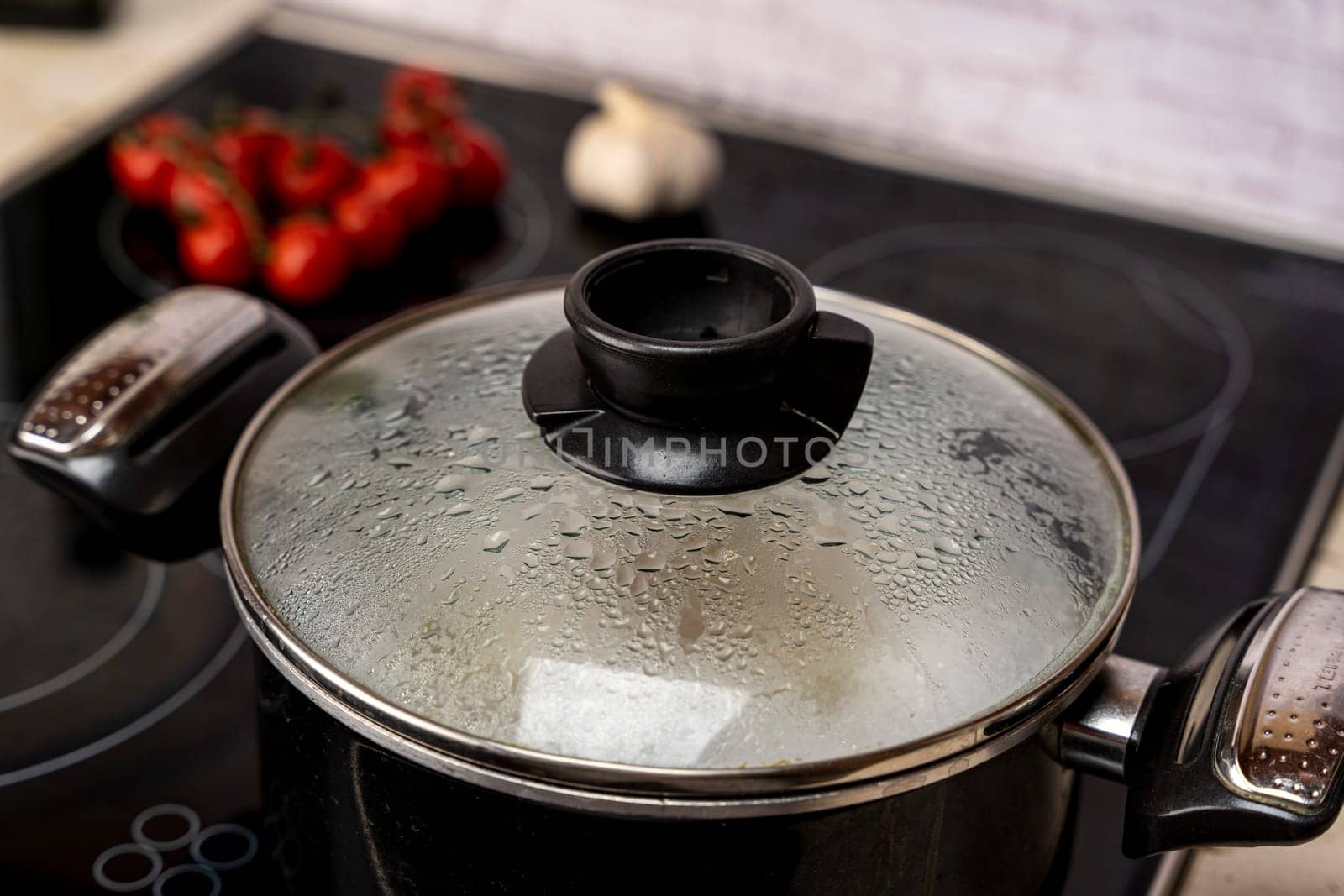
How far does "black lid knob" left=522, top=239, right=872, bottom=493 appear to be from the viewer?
1.70 ft

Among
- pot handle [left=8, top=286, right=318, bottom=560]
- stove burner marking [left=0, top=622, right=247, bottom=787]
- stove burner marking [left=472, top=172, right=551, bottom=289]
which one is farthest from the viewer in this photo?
stove burner marking [left=472, top=172, right=551, bottom=289]

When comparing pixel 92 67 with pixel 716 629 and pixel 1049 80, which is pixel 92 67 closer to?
pixel 1049 80

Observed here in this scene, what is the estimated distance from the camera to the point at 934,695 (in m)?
0.49

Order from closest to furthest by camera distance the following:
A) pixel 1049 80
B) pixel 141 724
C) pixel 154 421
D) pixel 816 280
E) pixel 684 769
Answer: pixel 684 769 → pixel 154 421 → pixel 141 724 → pixel 816 280 → pixel 1049 80

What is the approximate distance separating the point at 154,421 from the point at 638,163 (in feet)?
2.25

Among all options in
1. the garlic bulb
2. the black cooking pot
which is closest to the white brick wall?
the garlic bulb

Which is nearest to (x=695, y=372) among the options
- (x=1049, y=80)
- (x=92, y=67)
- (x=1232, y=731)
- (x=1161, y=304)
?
(x=1232, y=731)

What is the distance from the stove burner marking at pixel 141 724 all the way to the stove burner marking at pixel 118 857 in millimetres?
79

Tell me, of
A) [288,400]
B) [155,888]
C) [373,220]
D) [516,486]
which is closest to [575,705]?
[516,486]

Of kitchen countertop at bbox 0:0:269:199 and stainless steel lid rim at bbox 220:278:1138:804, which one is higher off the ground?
stainless steel lid rim at bbox 220:278:1138:804

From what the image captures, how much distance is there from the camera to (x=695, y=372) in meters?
0.51

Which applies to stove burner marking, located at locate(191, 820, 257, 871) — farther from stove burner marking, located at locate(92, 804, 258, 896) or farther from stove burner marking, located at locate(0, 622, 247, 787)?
stove burner marking, located at locate(0, 622, 247, 787)

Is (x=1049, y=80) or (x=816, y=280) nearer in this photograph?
(x=816, y=280)

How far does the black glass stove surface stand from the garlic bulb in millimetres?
28
